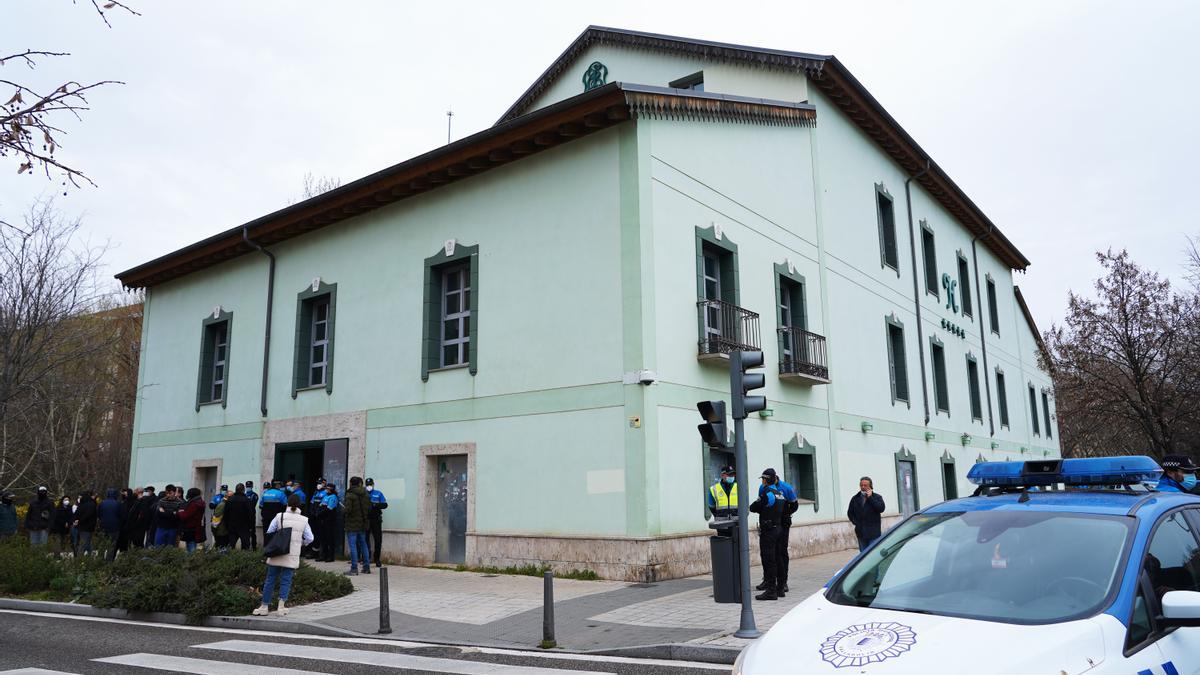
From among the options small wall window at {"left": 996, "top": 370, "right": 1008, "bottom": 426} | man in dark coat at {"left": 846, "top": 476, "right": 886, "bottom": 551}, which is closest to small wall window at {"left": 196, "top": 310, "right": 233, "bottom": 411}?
man in dark coat at {"left": 846, "top": 476, "right": 886, "bottom": 551}

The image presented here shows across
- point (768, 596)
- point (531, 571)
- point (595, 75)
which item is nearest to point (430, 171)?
point (531, 571)

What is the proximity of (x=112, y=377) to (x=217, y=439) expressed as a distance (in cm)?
1753

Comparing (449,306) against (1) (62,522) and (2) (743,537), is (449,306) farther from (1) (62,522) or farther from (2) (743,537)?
(1) (62,522)

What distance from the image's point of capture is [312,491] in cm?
1922

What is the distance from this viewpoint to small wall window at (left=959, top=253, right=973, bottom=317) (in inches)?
1176

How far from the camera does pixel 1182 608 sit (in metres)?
3.39

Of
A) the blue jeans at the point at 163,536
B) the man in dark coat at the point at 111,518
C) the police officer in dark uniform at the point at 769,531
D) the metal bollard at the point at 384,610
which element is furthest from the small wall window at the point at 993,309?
the man in dark coat at the point at 111,518

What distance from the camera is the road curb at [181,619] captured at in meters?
10.2

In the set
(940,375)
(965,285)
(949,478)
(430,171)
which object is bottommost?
(949,478)

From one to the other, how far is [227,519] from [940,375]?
66.4ft

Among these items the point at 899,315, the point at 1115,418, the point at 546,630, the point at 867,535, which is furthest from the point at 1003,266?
the point at 546,630

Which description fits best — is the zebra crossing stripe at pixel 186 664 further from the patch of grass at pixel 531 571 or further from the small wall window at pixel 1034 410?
the small wall window at pixel 1034 410

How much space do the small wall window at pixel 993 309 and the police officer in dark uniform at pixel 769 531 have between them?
25.0 meters

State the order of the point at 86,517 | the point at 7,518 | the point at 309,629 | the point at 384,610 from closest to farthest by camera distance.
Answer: the point at 384,610
the point at 309,629
the point at 86,517
the point at 7,518
